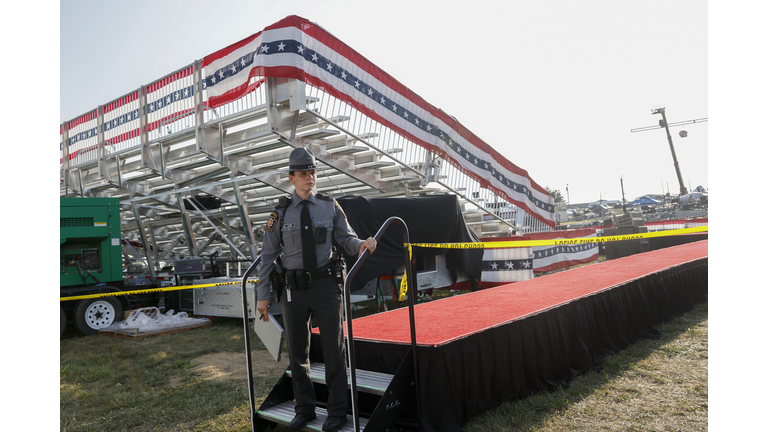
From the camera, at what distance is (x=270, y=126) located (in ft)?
27.2

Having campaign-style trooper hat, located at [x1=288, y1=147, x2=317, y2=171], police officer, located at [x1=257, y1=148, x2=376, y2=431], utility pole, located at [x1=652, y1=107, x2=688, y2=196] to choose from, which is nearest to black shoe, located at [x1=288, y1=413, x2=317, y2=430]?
Answer: police officer, located at [x1=257, y1=148, x2=376, y2=431]

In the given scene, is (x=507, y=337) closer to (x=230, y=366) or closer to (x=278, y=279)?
(x=278, y=279)

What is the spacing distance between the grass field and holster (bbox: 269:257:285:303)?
4.24 ft

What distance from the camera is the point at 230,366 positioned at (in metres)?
5.52

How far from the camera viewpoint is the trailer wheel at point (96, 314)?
308 inches

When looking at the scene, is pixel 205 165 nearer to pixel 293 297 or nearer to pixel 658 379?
pixel 293 297

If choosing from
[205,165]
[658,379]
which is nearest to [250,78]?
[205,165]

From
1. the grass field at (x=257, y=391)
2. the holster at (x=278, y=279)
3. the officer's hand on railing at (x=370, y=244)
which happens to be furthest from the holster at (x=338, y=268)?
the grass field at (x=257, y=391)

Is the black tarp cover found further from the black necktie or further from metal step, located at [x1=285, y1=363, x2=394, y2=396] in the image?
the black necktie

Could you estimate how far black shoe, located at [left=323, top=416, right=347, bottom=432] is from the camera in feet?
9.79

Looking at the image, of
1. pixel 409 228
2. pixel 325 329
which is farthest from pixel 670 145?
pixel 325 329

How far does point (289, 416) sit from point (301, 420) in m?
0.18

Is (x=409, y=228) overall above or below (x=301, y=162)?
below

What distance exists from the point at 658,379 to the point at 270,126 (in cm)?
672
